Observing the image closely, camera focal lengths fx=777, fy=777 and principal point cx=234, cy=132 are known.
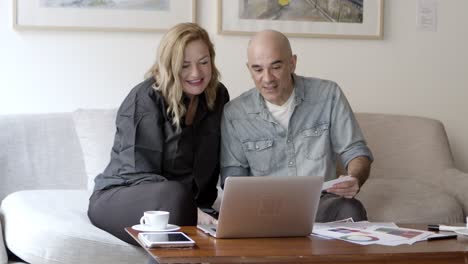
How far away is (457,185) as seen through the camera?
134 inches

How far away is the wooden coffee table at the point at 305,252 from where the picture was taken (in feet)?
5.96

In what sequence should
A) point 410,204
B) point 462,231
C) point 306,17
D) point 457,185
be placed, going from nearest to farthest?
point 462,231, point 410,204, point 457,185, point 306,17

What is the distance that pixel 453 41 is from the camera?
4070 millimetres

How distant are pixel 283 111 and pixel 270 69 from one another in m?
0.19

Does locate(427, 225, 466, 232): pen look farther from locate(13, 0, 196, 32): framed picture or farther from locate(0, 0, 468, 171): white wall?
locate(13, 0, 196, 32): framed picture

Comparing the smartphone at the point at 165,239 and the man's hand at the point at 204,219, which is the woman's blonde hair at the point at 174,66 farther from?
the smartphone at the point at 165,239

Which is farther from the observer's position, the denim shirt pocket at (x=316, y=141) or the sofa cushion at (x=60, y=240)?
the denim shirt pocket at (x=316, y=141)

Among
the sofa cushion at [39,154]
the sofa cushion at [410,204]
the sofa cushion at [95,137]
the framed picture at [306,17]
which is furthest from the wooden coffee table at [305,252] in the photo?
the framed picture at [306,17]

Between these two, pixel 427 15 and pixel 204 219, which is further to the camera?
pixel 427 15

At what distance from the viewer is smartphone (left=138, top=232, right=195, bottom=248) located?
1.87 m

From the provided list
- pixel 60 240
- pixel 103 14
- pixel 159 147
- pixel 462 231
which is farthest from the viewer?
pixel 103 14

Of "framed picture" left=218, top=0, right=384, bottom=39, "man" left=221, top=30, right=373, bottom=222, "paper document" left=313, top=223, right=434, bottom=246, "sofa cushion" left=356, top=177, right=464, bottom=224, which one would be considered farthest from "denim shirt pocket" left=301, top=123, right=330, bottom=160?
"framed picture" left=218, top=0, right=384, bottom=39

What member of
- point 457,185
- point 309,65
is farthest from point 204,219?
point 309,65

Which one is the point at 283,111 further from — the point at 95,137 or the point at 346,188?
the point at 95,137
